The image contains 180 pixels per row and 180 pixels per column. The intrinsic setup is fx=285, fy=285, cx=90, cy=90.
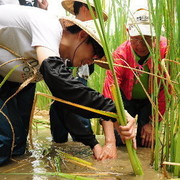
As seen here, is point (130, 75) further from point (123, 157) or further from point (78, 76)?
point (123, 157)

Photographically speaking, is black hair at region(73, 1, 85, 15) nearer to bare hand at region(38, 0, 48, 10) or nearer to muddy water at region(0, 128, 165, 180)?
bare hand at region(38, 0, 48, 10)

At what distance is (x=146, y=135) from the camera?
6.64 feet

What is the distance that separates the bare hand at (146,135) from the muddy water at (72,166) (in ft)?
0.34

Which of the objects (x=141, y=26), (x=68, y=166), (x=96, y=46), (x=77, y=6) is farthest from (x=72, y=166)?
(x=77, y=6)

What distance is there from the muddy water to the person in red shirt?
32cm

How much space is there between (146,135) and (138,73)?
45 cm

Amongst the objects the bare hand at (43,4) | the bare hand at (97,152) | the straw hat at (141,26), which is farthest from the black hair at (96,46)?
the bare hand at (43,4)

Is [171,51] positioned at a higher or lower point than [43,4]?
lower

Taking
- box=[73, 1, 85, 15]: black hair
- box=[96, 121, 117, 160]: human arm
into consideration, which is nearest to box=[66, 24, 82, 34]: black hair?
box=[96, 121, 117, 160]: human arm

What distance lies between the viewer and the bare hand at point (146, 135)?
1.93 meters

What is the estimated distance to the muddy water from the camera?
1163mm

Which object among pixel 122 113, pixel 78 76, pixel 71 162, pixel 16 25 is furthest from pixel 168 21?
pixel 78 76

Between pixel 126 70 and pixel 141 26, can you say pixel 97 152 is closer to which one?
pixel 126 70

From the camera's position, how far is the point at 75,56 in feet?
4.73
